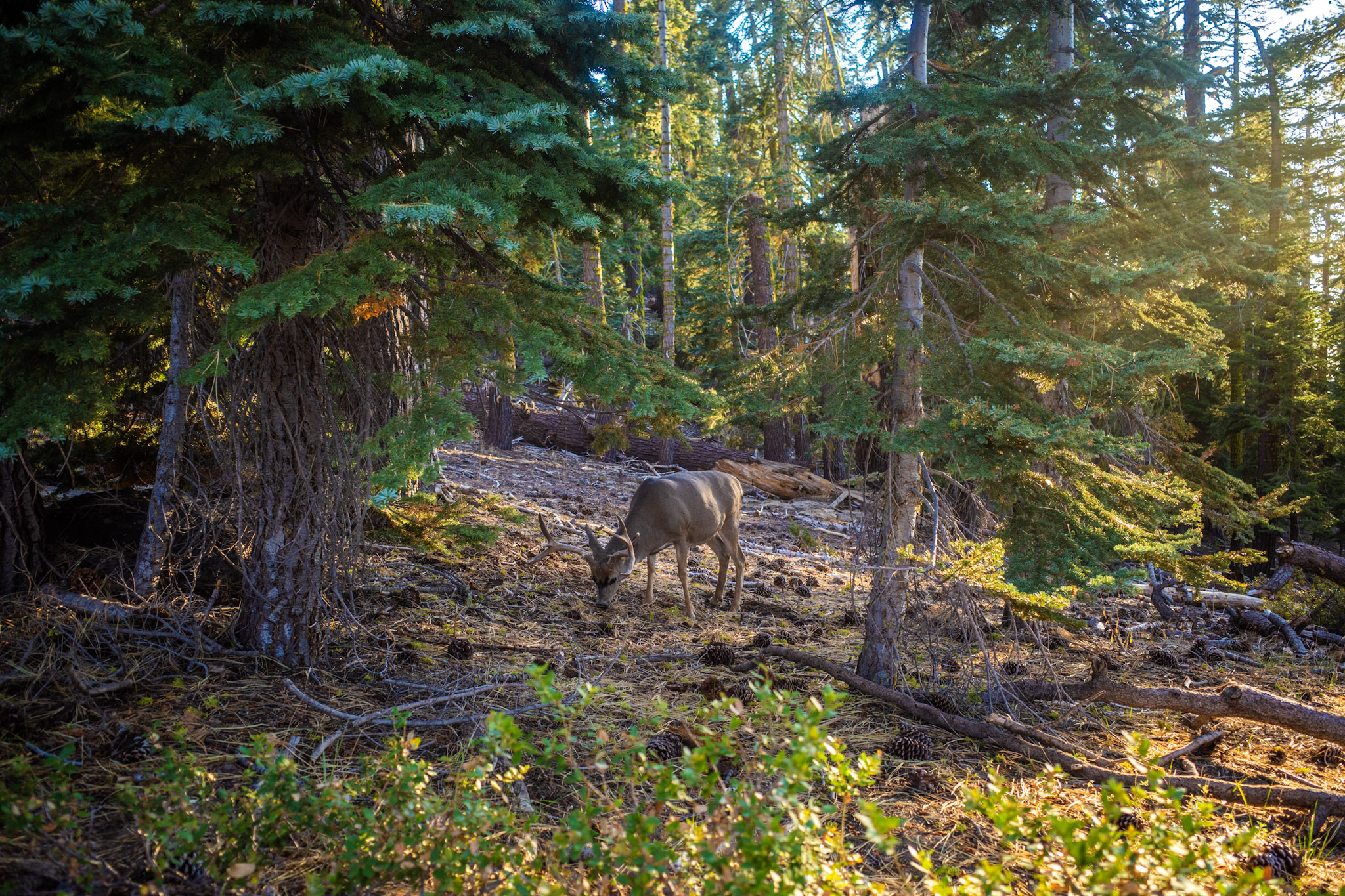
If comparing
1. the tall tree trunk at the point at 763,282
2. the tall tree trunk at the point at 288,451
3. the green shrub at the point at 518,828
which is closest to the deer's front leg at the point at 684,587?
the tall tree trunk at the point at 288,451

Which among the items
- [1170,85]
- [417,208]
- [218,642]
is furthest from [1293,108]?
[218,642]

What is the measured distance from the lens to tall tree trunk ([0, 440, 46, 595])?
15.9ft

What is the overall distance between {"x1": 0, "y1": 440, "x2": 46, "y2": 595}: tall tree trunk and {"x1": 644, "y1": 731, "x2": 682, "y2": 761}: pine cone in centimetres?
412

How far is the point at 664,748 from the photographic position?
4.37 meters

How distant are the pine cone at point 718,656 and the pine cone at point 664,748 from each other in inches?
68.4

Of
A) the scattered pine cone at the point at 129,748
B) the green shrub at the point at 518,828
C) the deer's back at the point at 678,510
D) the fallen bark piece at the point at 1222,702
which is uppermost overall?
the deer's back at the point at 678,510

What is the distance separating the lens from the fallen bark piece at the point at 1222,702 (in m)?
4.23

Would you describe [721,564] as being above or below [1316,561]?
below

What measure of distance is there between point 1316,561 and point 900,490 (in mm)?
4159

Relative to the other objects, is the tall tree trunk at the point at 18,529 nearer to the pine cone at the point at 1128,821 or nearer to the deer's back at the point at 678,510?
the deer's back at the point at 678,510

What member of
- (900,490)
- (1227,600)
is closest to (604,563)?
(900,490)

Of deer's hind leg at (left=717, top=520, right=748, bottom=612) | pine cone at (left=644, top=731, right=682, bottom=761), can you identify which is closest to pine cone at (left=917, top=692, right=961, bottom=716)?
pine cone at (left=644, top=731, right=682, bottom=761)

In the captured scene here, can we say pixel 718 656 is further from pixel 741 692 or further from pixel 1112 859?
pixel 1112 859

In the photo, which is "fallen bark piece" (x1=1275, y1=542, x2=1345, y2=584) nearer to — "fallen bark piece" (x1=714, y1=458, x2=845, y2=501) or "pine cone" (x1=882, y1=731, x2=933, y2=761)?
"pine cone" (x1=882, y1=731, x2=933, y2=761)
